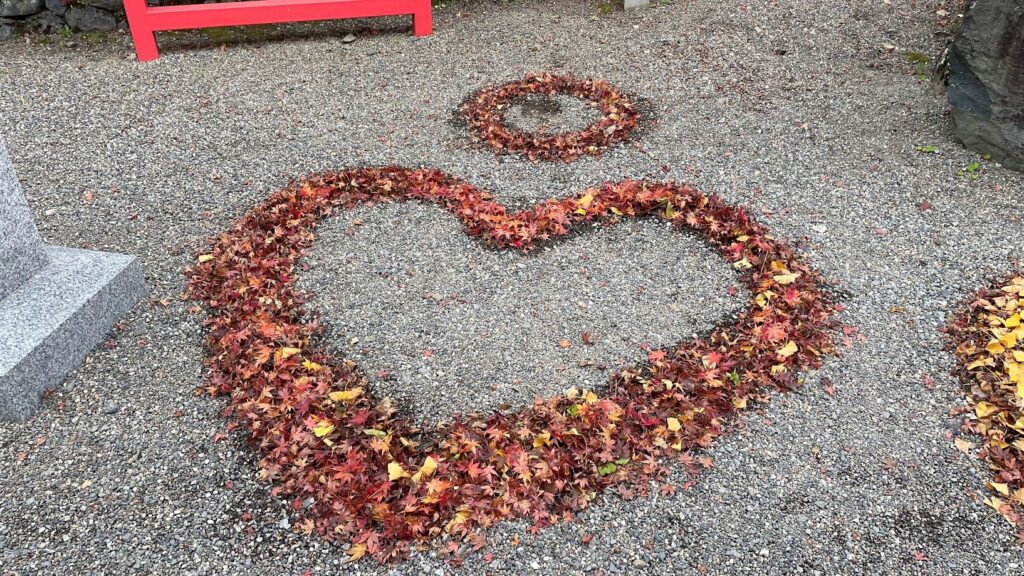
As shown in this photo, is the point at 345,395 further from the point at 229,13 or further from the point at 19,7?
the point at 19,7

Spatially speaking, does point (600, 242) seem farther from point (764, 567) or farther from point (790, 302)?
point (764, 567)

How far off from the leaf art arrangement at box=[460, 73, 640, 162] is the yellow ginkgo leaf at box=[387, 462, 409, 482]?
2.99 m

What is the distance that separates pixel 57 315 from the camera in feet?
11.2

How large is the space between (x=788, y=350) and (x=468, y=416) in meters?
1.69

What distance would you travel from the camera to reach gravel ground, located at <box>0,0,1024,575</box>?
2.79m

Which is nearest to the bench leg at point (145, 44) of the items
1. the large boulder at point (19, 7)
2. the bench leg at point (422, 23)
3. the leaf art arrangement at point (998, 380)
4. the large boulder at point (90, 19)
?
the large boulder at point (90, 19)

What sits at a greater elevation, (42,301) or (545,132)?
(42,301)

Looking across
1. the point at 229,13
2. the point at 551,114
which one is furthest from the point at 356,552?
the point at 229,13

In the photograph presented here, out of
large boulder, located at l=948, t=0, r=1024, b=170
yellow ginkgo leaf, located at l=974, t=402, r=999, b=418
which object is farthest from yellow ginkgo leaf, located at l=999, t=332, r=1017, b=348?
large boulder, located at l=948, t=0, r=1024, b=170

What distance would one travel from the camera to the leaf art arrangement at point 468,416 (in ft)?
9.43

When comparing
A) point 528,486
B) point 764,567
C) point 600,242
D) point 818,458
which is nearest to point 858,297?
point 818,458

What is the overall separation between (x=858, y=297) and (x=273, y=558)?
132 inches

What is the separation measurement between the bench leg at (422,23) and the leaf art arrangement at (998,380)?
5.65 metres

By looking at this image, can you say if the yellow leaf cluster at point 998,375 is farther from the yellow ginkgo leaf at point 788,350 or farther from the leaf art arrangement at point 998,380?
the yellow ginkgo leaf at point 788,350
